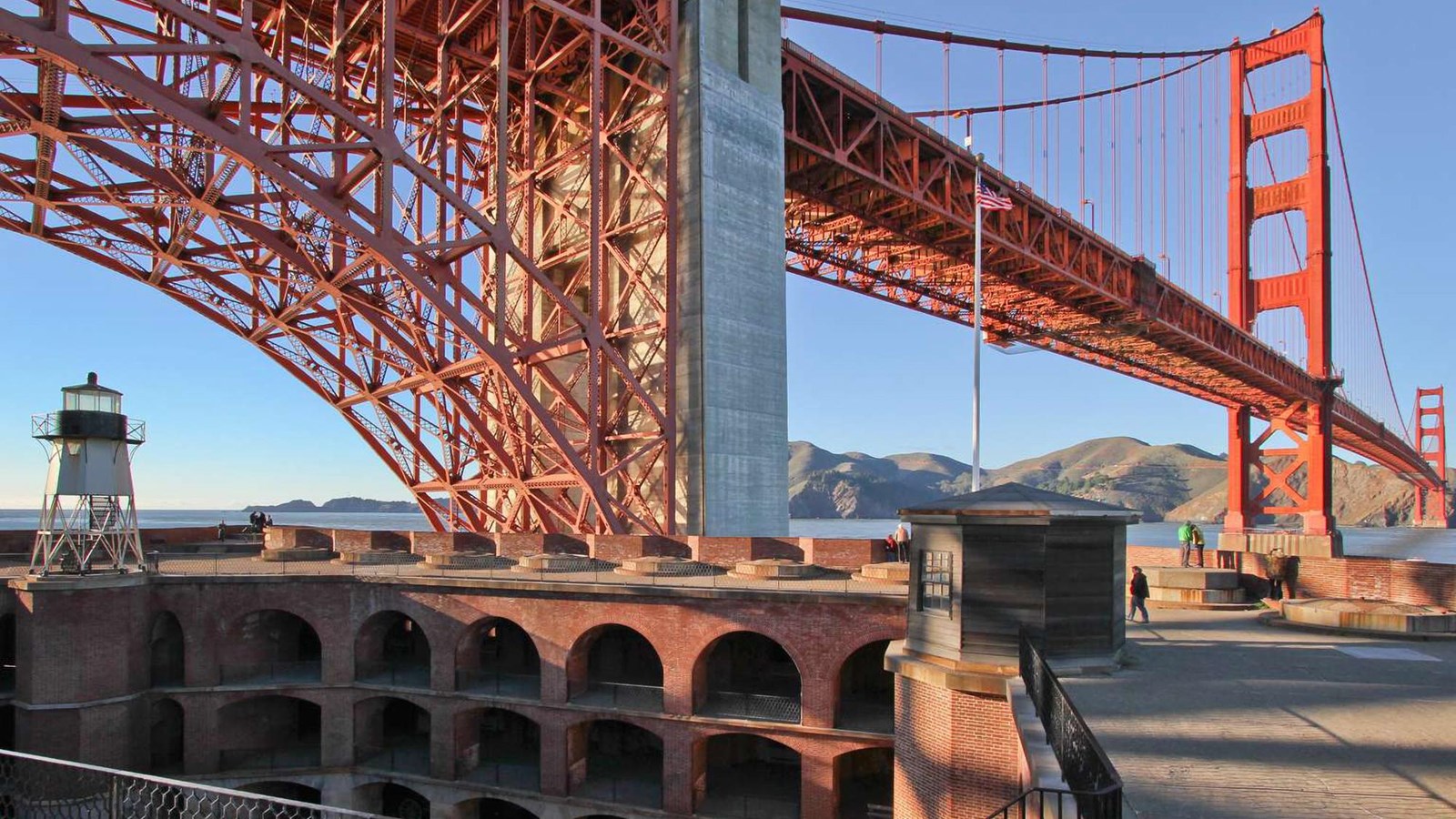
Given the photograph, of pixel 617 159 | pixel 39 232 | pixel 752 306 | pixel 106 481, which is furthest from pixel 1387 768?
pixel 39 232

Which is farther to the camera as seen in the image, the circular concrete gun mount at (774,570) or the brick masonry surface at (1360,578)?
the circular concrete gun mount at (774,570)

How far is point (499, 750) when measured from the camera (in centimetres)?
2548

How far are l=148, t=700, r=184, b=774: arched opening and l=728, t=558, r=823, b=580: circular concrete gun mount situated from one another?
51.2ft

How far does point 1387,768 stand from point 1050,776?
2.95 meters

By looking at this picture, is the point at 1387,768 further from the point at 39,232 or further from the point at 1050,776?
the point at 39,232

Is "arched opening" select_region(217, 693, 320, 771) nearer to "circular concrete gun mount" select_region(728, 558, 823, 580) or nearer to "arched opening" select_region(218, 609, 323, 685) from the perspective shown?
"arched opening" select_region(218, 609, 323, 685)

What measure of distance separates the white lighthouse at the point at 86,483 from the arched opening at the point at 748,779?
15818 millimetres

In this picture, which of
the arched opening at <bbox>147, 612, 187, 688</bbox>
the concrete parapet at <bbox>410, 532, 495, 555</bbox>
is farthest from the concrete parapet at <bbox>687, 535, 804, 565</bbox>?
the arched opening at <bbox>147, 612, 187, 688</bbox>

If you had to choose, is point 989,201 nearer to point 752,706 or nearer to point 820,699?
point 820,699

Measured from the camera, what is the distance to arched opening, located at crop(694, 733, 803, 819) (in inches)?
838

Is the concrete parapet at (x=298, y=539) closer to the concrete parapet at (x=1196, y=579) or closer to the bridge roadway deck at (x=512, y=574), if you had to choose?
the bridge roadway deck at (x=512, y=574)

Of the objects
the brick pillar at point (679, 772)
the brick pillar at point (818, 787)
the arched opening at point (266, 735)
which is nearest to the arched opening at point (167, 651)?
the arched opening at point (266, 735)

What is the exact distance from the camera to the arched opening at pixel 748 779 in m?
21.3

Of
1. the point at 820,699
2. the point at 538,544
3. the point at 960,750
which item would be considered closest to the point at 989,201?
the point at 820,699
